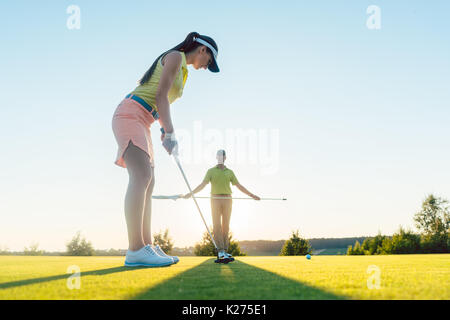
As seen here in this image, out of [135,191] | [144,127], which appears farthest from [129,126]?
[135,191]

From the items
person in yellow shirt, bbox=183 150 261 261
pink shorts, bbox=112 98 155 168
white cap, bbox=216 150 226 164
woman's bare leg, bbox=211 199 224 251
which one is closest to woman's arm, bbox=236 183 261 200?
person in yellow shirt, bbox=183 150 261 261

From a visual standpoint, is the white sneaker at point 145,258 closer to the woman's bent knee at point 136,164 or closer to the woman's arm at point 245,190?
the woman's bent knee at point 136,164

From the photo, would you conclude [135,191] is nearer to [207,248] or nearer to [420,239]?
[207,248]

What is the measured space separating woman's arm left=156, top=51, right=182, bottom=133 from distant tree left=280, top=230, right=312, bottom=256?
2803 cm

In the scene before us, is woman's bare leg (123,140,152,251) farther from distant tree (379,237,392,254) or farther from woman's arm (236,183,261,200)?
distant tree (379,237,392,254)

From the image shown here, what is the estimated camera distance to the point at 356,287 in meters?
2.01

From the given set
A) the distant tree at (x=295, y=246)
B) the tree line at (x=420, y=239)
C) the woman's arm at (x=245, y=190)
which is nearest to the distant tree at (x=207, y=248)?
the distant tree at (x=295, y=246)

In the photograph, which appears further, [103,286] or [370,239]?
[370,239]

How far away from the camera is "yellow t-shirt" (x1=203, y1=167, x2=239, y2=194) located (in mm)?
6742

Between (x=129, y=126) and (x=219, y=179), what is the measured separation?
10.9ft

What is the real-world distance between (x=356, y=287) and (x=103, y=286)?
157cm

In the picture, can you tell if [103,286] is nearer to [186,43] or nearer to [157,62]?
[157,62]

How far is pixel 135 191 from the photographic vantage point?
3.55m

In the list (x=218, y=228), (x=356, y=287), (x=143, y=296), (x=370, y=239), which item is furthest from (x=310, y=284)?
(x=370, y=239)
